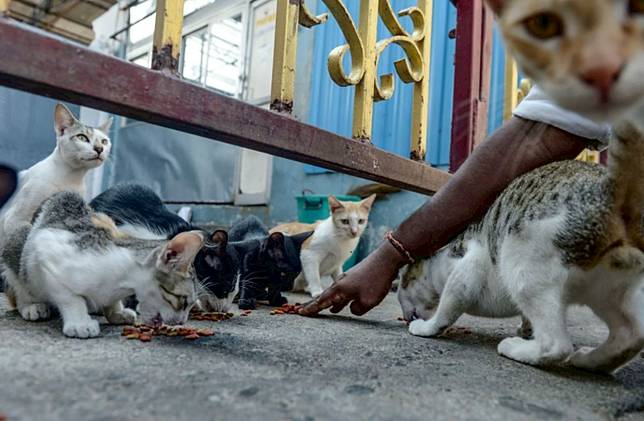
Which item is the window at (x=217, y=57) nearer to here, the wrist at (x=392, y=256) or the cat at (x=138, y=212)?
the cat at (x=138, y=212)

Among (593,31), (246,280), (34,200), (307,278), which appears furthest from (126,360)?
(307,278)

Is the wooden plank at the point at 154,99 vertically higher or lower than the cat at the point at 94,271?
higher

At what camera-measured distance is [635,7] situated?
1.80 ft

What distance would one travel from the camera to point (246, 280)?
207cm

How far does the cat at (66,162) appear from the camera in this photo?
81.4 inches

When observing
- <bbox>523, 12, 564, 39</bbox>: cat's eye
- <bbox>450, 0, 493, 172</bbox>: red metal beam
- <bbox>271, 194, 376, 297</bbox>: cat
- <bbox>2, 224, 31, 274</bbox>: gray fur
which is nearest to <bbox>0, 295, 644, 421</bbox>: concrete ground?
<bbox>2, 224, 31, 274</bbox>: gray fur

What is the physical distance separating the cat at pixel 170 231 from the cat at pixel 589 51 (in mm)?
1239

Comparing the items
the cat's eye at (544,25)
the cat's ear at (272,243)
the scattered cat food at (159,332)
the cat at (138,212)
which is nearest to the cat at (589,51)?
the cat's eye at (544,25)

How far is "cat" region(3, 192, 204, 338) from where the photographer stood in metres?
1.21

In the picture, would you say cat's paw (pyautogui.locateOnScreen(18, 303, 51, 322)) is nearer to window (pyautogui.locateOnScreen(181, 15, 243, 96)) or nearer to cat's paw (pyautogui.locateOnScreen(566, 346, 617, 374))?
cat's paw (pyautogui.locateOnScreen(566, 346, 617, 374))

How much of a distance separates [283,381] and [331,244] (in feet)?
6.91

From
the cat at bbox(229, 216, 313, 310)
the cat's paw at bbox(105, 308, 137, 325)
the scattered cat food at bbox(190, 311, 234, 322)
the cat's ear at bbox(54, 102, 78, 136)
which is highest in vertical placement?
the cat's ear at bbox(54, 102, 78, 136)

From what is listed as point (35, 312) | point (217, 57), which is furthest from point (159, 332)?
point (217, 57)

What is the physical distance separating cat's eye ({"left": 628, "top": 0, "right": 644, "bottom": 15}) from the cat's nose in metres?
0.06
